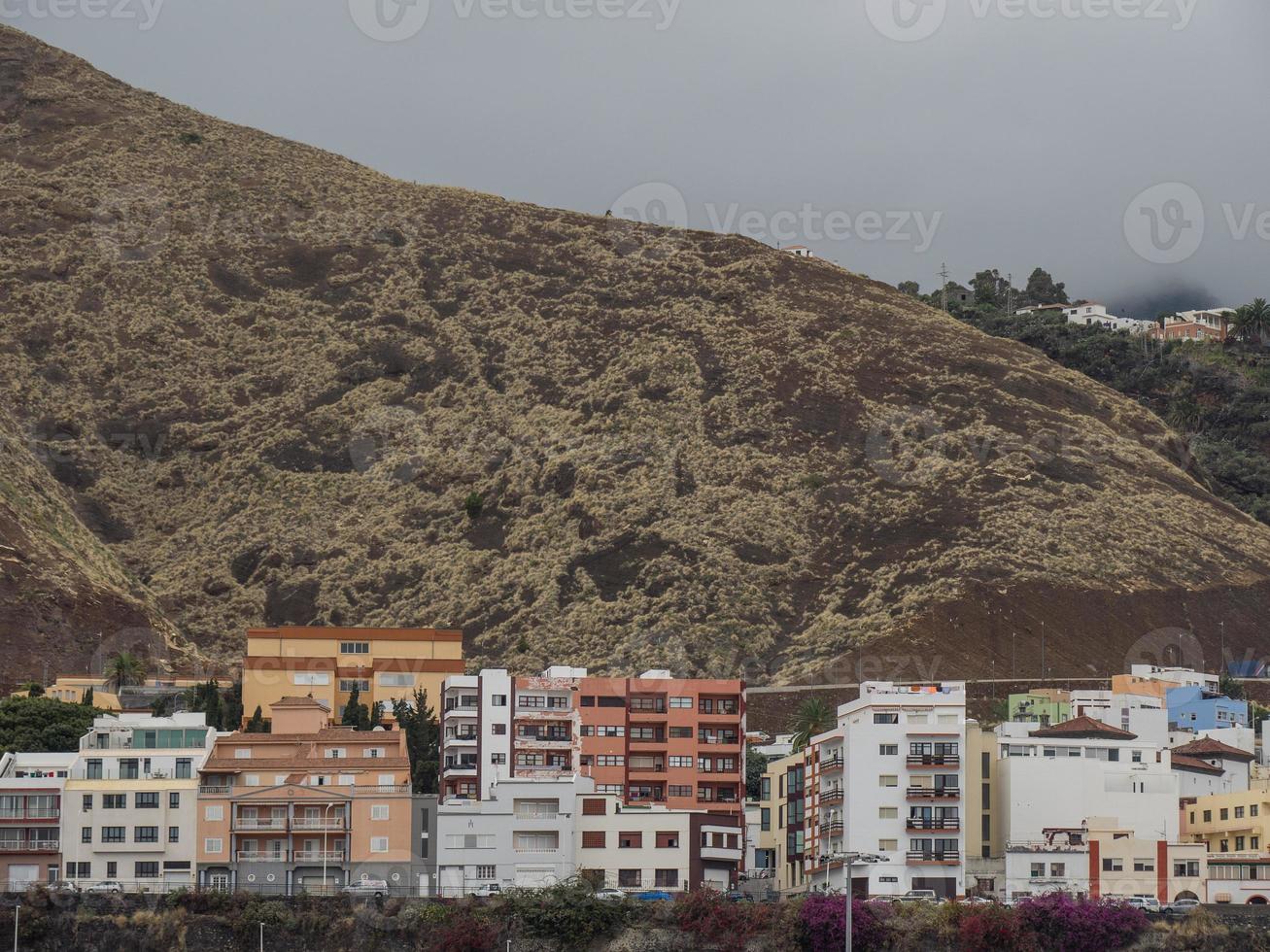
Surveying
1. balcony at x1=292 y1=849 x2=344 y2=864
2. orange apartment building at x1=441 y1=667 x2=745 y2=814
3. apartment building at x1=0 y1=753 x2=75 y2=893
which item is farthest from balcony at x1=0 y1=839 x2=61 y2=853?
orange apartment building at x1=441 y1=667 x2=745 y2=814

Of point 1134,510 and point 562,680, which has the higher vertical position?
point 1134,510

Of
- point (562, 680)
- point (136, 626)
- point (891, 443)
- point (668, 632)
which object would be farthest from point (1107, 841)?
point (891, 443)

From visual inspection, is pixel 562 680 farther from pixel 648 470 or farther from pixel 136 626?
pixel 648 470

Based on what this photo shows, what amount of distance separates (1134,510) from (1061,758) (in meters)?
78.0

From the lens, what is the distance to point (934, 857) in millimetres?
105062

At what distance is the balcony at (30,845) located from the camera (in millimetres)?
102500

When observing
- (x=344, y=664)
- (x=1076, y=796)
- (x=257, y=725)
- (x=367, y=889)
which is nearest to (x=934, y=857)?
(x=1076, y=796)

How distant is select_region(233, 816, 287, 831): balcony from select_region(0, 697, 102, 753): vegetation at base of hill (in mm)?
18737

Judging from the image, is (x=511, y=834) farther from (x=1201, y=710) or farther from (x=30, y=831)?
(x=1201, y=710)

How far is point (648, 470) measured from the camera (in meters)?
190

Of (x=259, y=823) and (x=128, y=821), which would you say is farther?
(x=128, y=821)

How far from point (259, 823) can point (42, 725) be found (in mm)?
23774

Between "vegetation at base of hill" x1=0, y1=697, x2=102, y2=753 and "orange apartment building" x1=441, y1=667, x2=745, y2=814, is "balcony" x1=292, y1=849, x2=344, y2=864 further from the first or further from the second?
"vegetation at base of hill" x1=0, y1=697, x2=102, y2=753

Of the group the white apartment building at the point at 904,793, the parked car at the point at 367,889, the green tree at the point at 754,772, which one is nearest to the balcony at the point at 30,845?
the parked car at the point at 367,889
